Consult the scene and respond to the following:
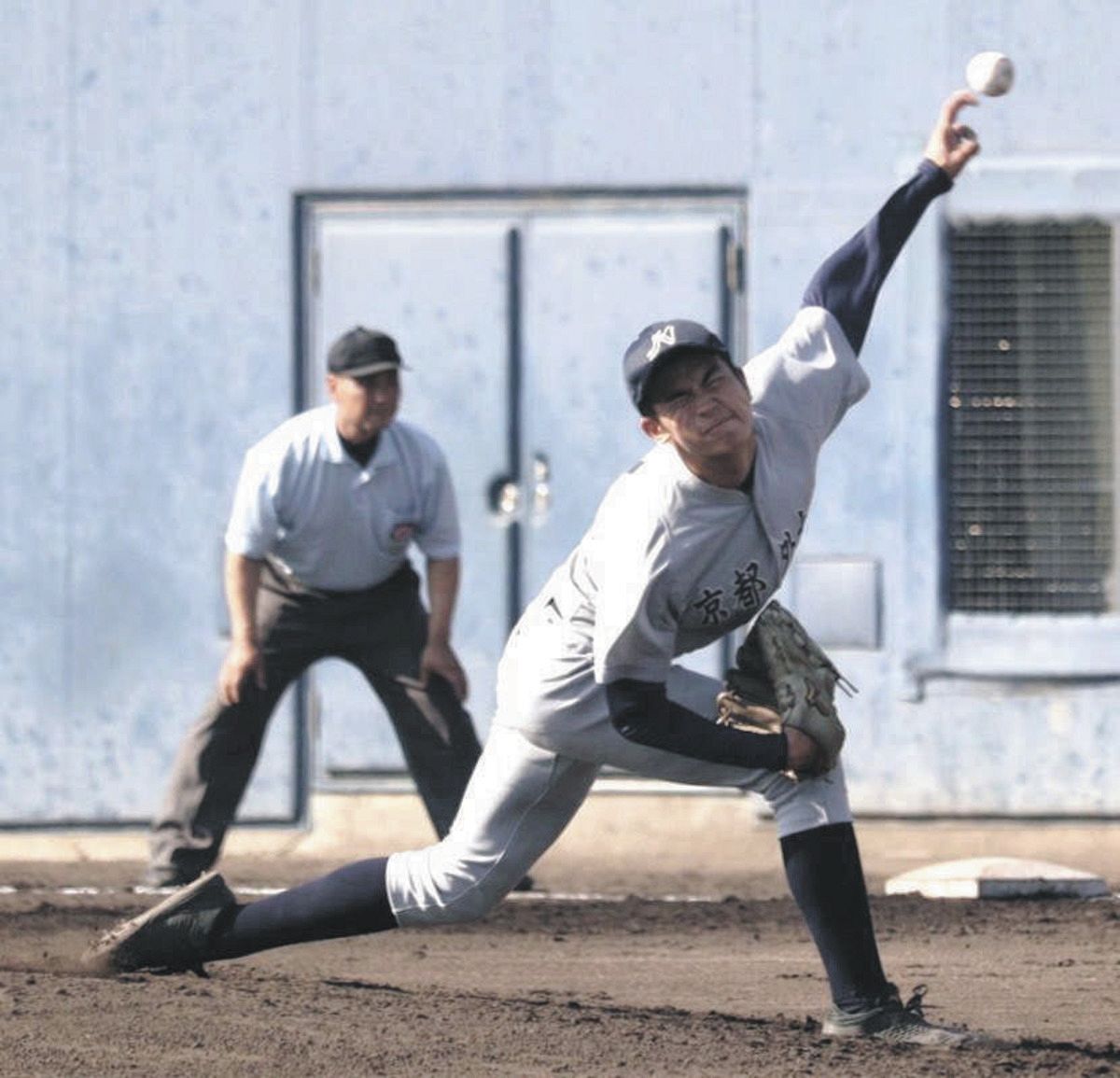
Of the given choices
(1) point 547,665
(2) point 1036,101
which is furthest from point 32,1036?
(2) point 1036,101

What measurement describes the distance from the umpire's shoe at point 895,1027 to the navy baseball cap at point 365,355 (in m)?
3.28

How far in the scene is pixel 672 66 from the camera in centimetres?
1064

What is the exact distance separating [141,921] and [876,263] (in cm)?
229

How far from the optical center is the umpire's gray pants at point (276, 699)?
28.8 ft

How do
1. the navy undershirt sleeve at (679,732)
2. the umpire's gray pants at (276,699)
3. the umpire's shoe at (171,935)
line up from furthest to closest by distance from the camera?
the umpire's gray pants at (276,699)
the umpire's shoe at (171,935)
the navy undershirt sleeve at (679,732)

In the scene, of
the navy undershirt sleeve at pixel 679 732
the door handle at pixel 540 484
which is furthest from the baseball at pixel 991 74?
the door handle at pixel 540 484

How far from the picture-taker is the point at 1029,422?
10633 mm

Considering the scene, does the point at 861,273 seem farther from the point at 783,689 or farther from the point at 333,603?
the point at 333,603

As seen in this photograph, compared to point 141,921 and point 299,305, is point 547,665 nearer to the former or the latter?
point 141,921

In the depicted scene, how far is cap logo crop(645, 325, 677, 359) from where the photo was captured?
5469 mm

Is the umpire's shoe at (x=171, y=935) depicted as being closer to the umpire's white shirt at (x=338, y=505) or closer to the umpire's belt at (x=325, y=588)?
the umpire's white shirt at (x=338, y=505)

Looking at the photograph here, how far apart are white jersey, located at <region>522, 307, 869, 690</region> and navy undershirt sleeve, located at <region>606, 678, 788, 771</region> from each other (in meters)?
0.04

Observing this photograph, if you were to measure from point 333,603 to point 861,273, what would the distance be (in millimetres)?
3257

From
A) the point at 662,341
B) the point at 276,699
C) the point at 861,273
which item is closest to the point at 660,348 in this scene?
the point at 662,341
